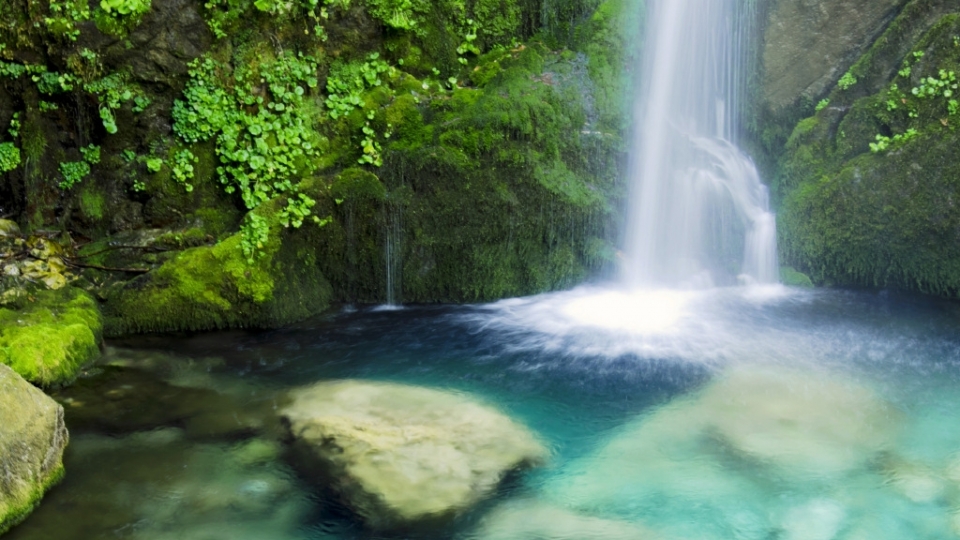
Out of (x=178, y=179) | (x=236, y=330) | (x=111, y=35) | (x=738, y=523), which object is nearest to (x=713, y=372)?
(x=738, y=523)

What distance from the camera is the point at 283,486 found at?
4512 mm

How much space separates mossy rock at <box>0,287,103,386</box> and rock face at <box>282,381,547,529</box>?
1915mm

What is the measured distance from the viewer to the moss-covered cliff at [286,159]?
7270 mm

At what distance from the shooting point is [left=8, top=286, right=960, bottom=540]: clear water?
165 inches

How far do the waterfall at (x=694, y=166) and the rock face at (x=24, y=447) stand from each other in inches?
228

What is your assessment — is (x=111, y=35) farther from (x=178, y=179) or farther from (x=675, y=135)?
(x=675, y=135)

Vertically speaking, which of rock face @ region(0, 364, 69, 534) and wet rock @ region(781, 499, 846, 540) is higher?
rock face @ region(0, 364, 69, 534)

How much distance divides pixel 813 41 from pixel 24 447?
Result: 29.6 feet

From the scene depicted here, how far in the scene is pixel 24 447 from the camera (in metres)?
4.36

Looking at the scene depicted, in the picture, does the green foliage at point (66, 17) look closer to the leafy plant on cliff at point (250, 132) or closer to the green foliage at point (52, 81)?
the green foliage at point (52, 81)

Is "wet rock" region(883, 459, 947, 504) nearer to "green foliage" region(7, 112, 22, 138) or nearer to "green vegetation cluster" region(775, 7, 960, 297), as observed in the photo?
"green vegetation cluster" region(775, 7, 960, 297)

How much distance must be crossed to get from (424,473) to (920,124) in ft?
21.6

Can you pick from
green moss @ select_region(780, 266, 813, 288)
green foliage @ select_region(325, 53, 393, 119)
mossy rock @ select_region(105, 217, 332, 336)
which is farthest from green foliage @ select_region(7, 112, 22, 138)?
green moss @ select_region(780, 266, 813, 288)

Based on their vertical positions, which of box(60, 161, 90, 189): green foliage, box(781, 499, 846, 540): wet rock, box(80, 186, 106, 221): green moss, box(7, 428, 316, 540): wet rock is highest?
box(60, 161, 90, 189): green foliage
